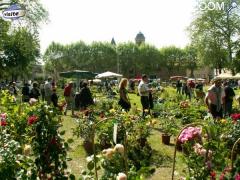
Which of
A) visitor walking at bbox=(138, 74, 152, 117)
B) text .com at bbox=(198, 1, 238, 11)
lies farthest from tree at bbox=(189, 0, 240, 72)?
visitor walking at bbox=(138, 74, 152, 117)

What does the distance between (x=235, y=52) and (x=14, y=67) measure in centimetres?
2814

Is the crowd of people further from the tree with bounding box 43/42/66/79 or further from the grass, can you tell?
the tree with bounding box 43/42/66/79

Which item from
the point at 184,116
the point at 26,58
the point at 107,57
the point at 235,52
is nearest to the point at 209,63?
the point at 235,52

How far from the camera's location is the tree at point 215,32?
50.3 m

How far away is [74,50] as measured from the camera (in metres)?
94.6

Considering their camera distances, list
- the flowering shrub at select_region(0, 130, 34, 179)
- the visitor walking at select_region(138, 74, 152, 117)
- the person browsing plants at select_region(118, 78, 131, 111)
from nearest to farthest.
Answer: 1. the flowering shrub at select_region(0, 130, 34, 179)
2. the person browsing plants at select_region(118, 78, 131, 111)
3. the visitor walking at select_region(138, 74, 152, 117)

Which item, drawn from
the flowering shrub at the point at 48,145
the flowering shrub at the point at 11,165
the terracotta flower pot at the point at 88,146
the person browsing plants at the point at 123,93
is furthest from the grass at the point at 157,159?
the flowering shrub at the point at 11,165

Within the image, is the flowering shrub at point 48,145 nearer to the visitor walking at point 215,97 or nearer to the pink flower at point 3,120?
the pink flower at point 3,120

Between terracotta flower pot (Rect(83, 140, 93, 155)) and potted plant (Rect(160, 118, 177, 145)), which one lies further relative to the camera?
potted plant (Rect(160, 118, 177, 145))

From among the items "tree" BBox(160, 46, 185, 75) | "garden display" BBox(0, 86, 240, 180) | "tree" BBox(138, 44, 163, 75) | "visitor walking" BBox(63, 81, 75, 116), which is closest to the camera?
"garden display" BBox(0, 86, 240, 180)

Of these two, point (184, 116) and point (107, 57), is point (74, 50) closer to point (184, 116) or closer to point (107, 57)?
point (107, 57)

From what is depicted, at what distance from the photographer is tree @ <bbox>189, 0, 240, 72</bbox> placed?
50344 millimetres

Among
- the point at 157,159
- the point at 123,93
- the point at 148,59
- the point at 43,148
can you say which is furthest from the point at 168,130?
the point at 148,59

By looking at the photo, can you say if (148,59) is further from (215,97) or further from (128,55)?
(215,97)
